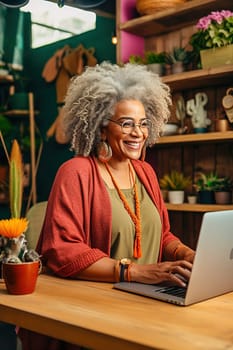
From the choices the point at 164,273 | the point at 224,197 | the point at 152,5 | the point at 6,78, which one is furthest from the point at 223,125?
the point at 6,78

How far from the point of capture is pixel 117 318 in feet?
3.77

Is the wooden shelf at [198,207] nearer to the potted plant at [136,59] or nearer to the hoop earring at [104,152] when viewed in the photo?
the potted plant at [136,59]

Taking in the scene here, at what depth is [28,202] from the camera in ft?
15.1

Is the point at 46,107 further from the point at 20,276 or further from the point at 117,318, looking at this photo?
the point at 117,318

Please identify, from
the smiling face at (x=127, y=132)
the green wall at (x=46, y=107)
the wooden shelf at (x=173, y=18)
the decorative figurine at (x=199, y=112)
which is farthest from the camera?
the green wall at (x=46, y=107)

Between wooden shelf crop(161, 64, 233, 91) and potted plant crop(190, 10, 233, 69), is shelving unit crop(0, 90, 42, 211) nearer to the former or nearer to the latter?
wooden shelf crop(161, 64, 233, 91)

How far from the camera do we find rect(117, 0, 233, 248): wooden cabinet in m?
2.96

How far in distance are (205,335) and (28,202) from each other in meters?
3.70

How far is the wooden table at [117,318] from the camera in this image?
1.02m

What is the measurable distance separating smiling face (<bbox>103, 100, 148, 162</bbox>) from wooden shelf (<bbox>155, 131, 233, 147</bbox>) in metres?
1.07

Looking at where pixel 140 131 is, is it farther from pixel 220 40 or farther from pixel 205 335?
pixel 220 40

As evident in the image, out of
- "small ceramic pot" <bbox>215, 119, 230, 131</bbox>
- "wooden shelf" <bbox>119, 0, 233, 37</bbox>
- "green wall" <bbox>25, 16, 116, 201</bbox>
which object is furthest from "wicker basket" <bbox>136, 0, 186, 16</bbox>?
"green wall" <bbox>25, 16, 116, 201</bbox>

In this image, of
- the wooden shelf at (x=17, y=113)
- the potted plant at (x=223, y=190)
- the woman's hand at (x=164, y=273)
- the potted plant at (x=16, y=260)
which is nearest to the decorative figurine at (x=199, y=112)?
the potted plant at (x=223, y=190)

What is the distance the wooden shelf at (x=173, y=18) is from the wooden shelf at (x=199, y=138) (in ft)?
2.38
